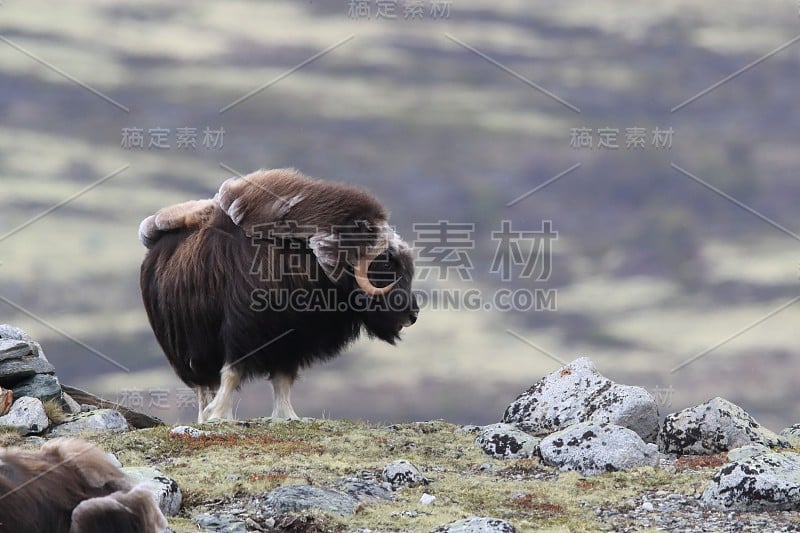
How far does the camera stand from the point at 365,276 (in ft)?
33.3

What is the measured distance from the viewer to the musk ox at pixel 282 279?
400 inches

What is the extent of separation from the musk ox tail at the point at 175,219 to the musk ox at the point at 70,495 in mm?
5513

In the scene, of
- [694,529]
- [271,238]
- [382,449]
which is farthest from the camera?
[271,238]

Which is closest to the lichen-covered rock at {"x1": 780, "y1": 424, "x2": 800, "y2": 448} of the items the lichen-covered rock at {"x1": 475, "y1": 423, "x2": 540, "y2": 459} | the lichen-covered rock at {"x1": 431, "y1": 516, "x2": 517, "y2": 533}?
the lichen-covered rock at {"x1": 475, "y1": 423, "x2": 540, "y2": 459}

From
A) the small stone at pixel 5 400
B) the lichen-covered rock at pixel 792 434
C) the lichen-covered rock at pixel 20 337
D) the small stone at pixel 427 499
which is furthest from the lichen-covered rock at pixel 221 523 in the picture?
the lichen-covered rock at pixel 792 434

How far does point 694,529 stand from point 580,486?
4.17 feet

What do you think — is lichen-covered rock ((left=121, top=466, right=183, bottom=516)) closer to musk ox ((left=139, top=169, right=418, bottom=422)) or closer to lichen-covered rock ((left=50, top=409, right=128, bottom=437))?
lichen-covered rock ((left=50, top=409, right=128, bottom=437))

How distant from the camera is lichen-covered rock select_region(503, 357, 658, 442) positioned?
9797mm

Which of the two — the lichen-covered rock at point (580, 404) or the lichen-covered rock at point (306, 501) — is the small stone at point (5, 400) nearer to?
the lichen-covered rock at point (306, 501)

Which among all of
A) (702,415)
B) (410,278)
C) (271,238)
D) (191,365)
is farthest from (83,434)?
(702,415)

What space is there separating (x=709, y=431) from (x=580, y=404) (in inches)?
46.4

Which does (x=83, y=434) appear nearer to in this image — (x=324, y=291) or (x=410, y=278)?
(x=324, y=291)

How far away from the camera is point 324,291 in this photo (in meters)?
10.3

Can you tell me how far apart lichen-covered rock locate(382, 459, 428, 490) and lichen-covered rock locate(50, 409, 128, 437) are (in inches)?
124
